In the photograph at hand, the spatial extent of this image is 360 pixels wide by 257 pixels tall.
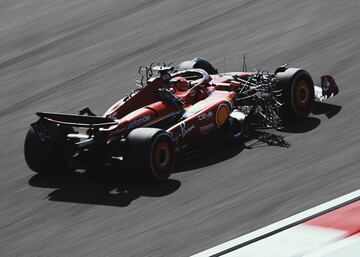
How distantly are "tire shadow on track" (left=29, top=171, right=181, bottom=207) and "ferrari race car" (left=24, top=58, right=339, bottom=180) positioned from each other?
164 millimetres

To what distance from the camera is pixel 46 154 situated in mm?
11180

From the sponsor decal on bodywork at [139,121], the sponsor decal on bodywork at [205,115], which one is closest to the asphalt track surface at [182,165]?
the sponsor decal on bodywork at [205,115]

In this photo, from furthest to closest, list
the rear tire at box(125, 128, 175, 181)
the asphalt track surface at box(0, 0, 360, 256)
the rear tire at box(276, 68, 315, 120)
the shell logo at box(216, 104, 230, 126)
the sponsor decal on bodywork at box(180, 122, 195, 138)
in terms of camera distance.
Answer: the rear tire at box(276, 68, 315, 120), the shell logo at box(216, 104, 230, 126), the sponsor decal on bodywork at box(180, 122, 195, 138), the rear tire at box(125, 128, 175, 181), the asphalt track surface at box(0, 0, 360, 256)

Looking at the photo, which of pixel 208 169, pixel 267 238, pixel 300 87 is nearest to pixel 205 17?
pixel 300 87

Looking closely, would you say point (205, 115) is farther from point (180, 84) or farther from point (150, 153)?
point (150, 153)

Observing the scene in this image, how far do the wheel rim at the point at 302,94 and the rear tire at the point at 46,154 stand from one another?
3189 mm

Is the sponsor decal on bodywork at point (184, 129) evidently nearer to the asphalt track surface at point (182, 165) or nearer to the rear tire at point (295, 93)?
the asphalt track surface at point (182, 165)

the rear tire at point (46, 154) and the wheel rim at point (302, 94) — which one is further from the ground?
the rear tire at point (46, 154)

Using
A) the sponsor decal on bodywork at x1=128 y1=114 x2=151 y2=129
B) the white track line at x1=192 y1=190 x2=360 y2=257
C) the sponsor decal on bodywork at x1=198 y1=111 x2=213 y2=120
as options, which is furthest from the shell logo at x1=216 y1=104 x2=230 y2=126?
the white track line at x1=192 y1=190 x2=360 y2=257

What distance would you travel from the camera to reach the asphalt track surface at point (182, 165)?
9570 mm

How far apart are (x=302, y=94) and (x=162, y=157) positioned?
103 inches

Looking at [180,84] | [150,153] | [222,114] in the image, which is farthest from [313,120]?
[150,153]

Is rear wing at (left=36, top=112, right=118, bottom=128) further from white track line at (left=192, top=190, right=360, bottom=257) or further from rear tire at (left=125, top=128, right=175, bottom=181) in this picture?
white track line at (left=192, top=190, right=360, bottom=257)

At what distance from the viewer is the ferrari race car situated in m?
10.7
